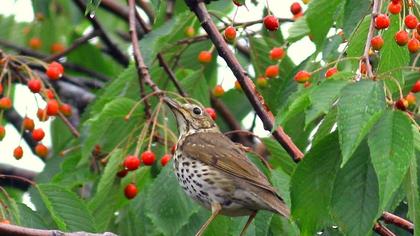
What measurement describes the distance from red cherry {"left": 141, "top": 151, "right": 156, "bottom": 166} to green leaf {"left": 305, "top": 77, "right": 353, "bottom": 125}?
5.96 ft

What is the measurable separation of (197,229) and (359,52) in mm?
1290

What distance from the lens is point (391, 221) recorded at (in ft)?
15.9

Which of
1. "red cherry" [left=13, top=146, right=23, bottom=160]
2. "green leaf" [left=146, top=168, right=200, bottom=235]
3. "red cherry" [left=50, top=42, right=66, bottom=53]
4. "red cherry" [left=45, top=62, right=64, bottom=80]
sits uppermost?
"red cherry" [left=45, top=62, right=64, bottom=80]

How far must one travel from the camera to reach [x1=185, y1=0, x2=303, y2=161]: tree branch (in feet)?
16.6

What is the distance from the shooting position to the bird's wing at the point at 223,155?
18.5 ft

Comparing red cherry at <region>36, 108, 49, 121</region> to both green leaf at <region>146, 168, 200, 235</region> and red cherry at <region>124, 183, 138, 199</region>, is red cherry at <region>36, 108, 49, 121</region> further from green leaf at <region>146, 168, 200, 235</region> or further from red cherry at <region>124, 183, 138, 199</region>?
green leaf at <region>146, 168, 200, 235</region>

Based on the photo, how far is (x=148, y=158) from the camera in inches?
229

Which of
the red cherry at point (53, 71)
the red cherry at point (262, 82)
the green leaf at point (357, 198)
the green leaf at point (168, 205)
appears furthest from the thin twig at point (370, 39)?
the red cherry at point (53, 71)

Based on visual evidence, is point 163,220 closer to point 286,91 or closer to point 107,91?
point 286,91

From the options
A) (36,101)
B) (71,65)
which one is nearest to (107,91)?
(36,101)

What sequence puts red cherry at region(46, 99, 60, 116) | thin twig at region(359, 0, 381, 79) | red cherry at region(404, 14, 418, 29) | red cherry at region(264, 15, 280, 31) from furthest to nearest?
red cherry at region(46, 99, 60, 116)
red cherry at region(264, 15, 280, 31)
red cherry at region(404, 14, 418, 29)
thin twig at region(359, 0, 381, 79)

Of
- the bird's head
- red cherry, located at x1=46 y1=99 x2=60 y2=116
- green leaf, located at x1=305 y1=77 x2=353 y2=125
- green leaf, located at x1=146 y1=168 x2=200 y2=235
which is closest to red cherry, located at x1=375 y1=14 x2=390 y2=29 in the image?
green leaf, located at x1=305 y1=77 x2=353 y2=125

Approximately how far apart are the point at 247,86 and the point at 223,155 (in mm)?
898

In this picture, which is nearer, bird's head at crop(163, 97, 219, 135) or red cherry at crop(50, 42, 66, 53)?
bird's head at crop(163, 97, 219, 135)
